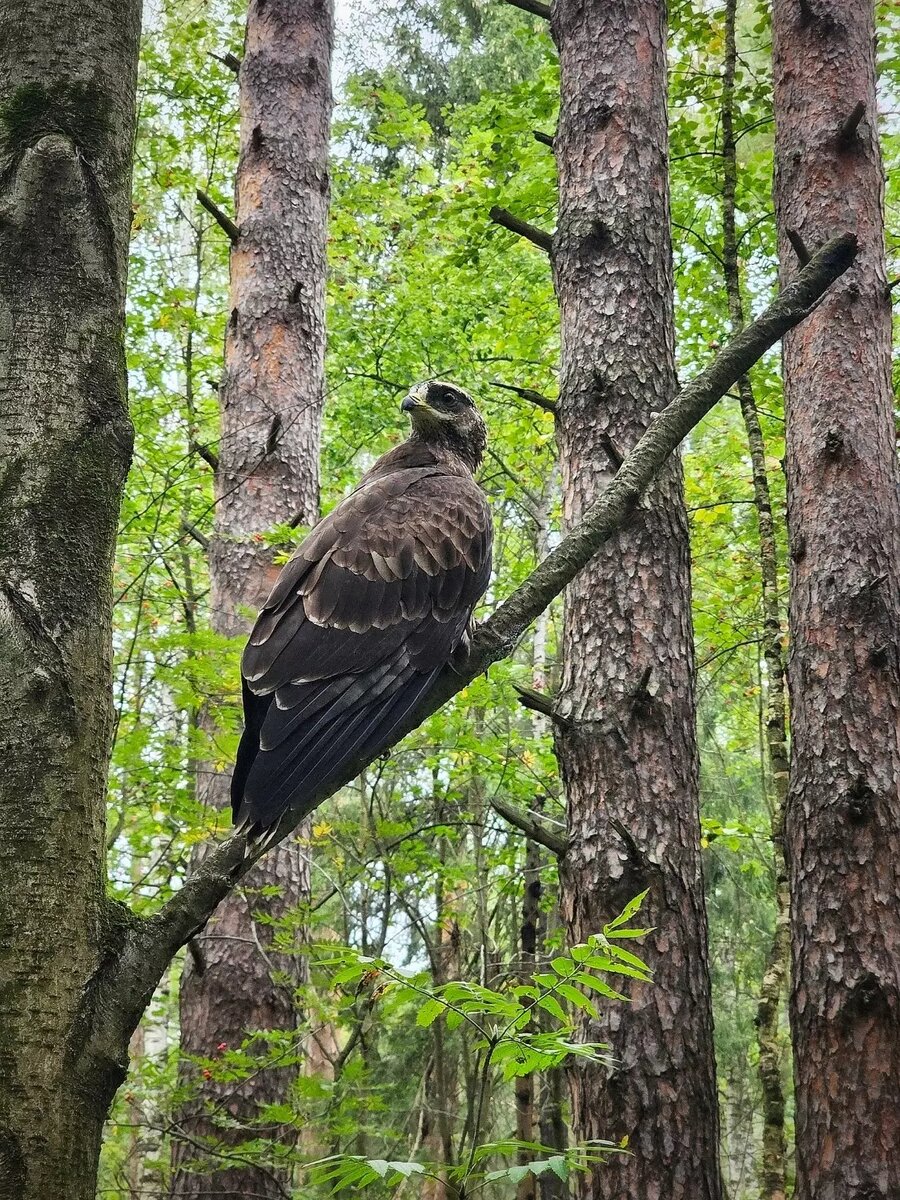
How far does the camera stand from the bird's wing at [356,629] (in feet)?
9.37

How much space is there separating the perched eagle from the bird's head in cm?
59

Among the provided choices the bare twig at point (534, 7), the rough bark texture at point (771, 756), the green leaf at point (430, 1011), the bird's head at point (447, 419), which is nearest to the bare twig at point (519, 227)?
the bird's head at point (447, 419)

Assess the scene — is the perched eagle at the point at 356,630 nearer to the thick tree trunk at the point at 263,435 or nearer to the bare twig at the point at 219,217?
the thick tree trunk at the point at 263,435

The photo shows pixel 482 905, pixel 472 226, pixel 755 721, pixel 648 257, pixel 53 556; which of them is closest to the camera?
pixel 53 556

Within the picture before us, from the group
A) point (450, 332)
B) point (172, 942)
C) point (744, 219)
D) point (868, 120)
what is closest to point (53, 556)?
point (172, 942)

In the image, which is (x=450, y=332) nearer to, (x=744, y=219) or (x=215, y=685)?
(x=744, y=219)

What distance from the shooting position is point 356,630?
340 cm

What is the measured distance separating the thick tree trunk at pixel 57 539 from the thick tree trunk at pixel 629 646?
3405 millimetres

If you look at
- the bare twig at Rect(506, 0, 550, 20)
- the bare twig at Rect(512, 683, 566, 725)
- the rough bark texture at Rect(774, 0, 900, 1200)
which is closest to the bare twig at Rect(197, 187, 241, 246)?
the bare twig at Rect(506, 0, 550, 20)

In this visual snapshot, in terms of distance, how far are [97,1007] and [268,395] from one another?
546 centimetres

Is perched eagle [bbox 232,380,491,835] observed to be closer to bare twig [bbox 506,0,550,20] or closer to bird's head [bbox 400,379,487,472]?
bird's head [bbox 400,379,487,472]

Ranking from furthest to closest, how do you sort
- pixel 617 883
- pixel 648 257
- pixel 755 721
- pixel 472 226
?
pixel 755 721 → pixel 472 226 → pixel 648 257 → pixel 617 883

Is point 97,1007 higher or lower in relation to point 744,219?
lower

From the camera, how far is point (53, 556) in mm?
1541
